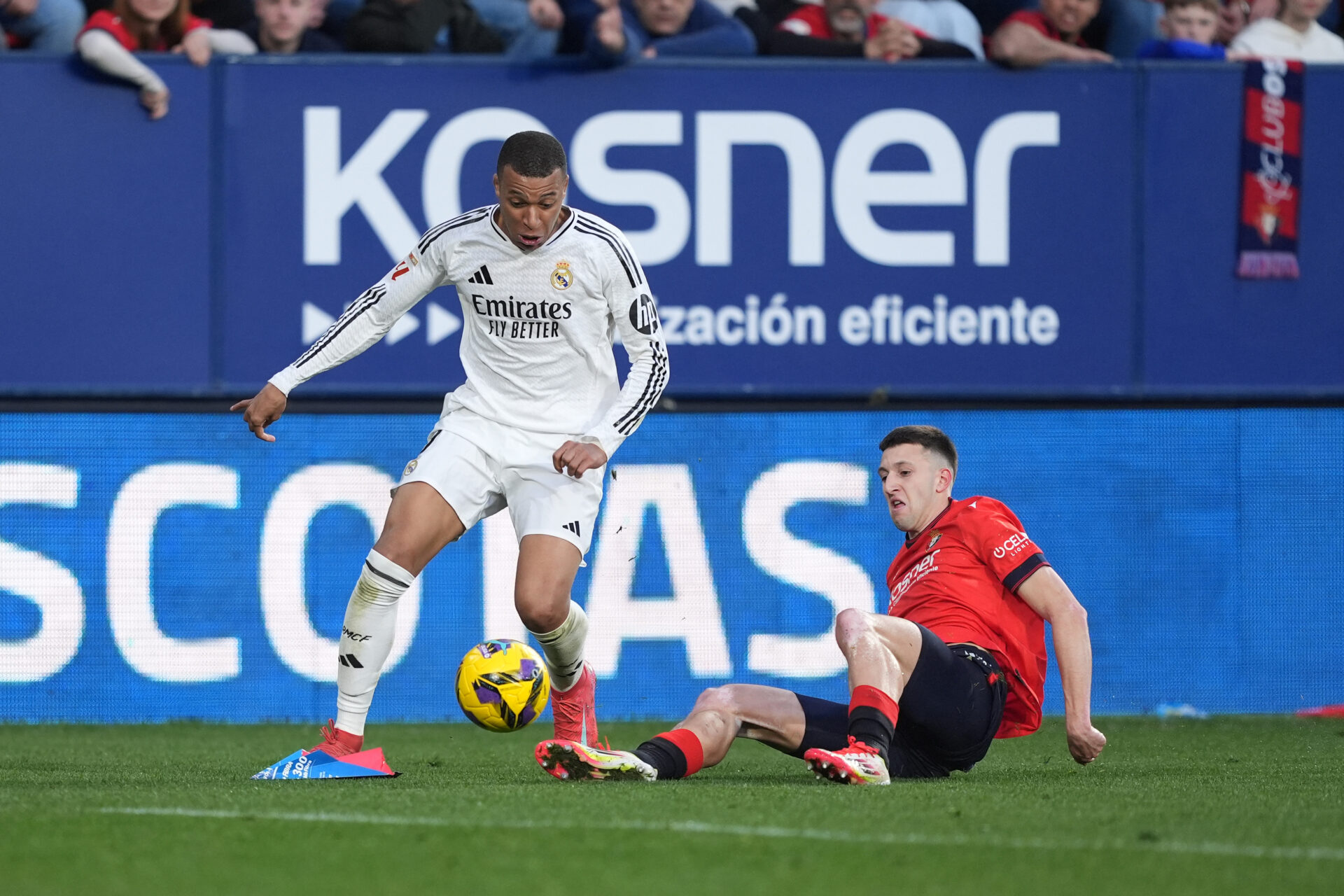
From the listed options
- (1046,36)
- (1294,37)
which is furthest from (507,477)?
(1294,37)

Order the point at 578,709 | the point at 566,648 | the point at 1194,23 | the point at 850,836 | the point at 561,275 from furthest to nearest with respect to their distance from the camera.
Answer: the point at 1194,23 < the point at 578,709 < the point at 566,648 < the point at 561,275 < the point at 850,836

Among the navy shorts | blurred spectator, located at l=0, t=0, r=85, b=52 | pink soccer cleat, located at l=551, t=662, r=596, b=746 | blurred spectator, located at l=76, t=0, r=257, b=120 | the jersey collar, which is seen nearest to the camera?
the navy shorts

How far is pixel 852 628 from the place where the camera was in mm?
Result: 5441

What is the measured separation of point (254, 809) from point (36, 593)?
14.2ft

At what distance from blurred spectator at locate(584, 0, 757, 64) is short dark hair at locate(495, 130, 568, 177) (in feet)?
11.9

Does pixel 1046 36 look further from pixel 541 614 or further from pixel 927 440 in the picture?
pixel 541 614

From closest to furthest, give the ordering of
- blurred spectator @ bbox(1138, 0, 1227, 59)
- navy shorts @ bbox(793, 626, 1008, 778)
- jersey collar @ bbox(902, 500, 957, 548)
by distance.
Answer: navy shorts @ bbox(793, 626, 1008, 778), jersey collar @ bbox(902, 500, 957, 548), blurred spectator @ bbox(1138, 0, 1227, 59)

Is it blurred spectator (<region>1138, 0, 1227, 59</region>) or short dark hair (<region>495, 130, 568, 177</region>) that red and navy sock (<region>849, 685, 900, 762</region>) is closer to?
short dark hair (<region>495, 130, 568, 177</region>)

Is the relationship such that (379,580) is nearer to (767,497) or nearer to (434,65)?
(767,497)

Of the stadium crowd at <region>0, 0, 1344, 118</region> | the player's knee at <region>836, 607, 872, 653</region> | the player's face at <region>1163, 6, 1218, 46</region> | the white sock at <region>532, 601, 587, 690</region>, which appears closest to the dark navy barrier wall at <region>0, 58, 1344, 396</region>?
the stadium crowd at <region>0, 0, 1344, 118</region>

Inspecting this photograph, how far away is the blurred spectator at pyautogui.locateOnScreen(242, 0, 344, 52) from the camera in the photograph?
9531mm

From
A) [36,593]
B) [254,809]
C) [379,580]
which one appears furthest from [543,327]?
[36,593]

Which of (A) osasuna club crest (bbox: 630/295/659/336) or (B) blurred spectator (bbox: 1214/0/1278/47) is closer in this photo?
(A) osasuna club crest (bbox: 630/295/659/336)

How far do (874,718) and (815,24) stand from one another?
5.71 metres
